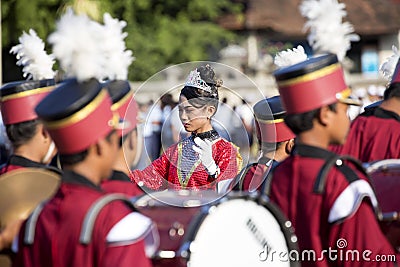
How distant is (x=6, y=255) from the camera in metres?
5.05

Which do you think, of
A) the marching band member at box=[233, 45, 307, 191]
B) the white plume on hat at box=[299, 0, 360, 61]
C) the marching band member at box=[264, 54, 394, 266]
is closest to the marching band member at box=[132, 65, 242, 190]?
the marching band member at box=[233, 45, 307, 191]

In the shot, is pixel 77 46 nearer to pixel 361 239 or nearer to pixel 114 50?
pixel 361 239

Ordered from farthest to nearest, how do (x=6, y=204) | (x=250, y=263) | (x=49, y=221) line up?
(x=6, y=204) < (x=250, y=263) < (x=49, y=221)

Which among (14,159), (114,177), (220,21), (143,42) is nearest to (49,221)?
(114,177)

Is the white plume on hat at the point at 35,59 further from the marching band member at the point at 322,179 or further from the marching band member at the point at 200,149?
the marching band member at the point at 322,179

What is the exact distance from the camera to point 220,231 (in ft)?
15.4

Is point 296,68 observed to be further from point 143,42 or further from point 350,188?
point 143,42

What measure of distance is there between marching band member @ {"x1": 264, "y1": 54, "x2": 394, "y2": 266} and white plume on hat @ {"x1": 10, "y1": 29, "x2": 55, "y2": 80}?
2.68m

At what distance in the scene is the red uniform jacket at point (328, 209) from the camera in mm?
4711

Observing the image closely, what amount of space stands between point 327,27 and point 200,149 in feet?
5.02

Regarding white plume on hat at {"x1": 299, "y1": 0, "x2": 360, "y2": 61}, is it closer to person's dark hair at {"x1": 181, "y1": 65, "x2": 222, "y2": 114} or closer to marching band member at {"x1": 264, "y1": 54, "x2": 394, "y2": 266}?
marching band member at {"x1": 264, "y1": 54, "x2": 394, "y2": 266}

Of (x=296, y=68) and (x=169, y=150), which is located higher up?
(x=296, y=68)

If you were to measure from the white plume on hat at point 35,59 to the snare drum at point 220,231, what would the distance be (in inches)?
102

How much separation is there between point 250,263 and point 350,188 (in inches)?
21.0
